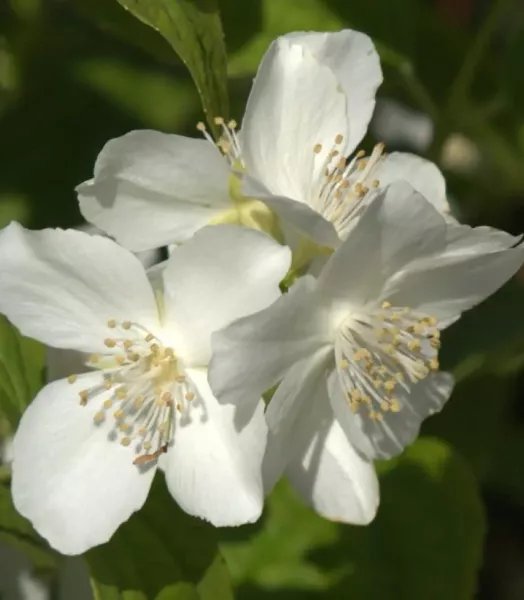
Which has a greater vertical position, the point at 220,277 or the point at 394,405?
the point at 220,277

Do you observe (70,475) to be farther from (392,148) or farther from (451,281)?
(392,148)

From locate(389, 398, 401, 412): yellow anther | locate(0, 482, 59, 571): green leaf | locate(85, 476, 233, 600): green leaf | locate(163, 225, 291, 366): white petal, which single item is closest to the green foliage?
locate(0, 482, 59, 571): green leaf

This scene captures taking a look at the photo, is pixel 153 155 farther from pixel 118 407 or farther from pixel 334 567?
pixel 334 567

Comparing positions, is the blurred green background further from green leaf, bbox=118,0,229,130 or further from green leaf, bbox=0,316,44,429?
green leaf, bbox=0,316,44,429

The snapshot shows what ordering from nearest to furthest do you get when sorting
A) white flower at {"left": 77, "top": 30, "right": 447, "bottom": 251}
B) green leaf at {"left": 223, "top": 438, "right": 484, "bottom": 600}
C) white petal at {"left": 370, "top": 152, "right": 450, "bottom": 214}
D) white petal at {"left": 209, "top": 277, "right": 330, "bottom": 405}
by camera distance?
1. white petal at {"left": 209, "top": 277, "right": 330, "bottom": 405}
2. white flower at {"left": 77, "top": 30, "right": 447, "bottom": 251}
3. white petal at {"left": 370, "top": 152, "right": 450, "bottom": 214}
4. green leaf at {"left": 223, "top": 438, "right": 484, "bottom": 600}

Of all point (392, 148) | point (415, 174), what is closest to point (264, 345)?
point (415, 174)

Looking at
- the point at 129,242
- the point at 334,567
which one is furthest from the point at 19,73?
the point at 334,567
